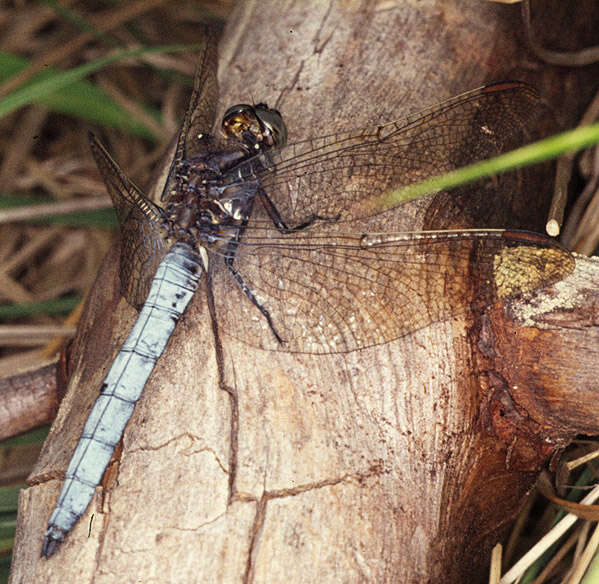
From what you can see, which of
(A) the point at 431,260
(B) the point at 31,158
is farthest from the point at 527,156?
(B) the point at 31,158

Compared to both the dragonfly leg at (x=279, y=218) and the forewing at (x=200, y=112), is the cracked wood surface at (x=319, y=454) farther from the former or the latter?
the forewing at (x=200, y=112)

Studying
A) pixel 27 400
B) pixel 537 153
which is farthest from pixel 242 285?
pixel 537 153

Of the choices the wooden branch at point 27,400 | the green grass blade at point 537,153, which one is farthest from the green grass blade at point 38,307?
the green grass blade at point 537,153

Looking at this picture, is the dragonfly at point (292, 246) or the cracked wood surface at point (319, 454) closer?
the cracked wood surface at point (319, 454)

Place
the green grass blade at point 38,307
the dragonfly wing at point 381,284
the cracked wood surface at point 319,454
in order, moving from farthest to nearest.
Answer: the green grass blade at point 38,307 < the dragonfly wing at point 381,284 < the cracked wood surface at point 319,454

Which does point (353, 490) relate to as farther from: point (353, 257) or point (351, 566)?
point (353, 257)

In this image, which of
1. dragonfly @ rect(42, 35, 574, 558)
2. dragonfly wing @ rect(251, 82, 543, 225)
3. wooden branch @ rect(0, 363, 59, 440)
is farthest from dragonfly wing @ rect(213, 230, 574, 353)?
wooden branch @ rect(0, 363, 59, 440)
